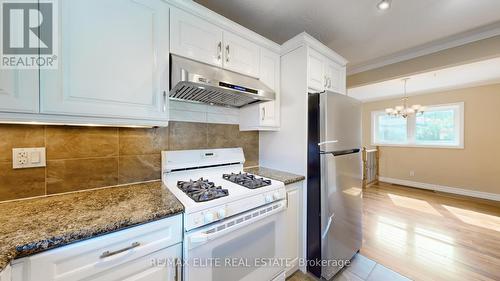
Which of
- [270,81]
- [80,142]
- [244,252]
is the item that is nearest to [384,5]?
[270,81]

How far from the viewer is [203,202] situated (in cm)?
107

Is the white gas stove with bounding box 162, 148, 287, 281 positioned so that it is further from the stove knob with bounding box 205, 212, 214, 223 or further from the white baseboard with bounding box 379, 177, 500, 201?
the white baseboard with bounding box 379, 177, 500, 201

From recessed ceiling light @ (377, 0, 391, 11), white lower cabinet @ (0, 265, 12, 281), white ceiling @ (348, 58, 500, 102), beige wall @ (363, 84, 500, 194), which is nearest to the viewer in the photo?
white lower cabinet @ (0, 265, 12, 281)

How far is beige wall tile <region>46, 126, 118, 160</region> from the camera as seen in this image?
114 centimetres

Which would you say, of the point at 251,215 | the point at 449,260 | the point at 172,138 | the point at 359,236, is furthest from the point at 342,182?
the point at 172,138

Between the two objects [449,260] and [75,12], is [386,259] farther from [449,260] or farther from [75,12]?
[75,12]

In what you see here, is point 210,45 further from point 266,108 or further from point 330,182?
point 330,182

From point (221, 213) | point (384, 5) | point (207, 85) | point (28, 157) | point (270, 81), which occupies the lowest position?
point (221, 213)

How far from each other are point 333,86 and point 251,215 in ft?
5.51

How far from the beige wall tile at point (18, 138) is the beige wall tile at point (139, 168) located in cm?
43

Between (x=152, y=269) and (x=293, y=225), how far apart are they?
1177mm

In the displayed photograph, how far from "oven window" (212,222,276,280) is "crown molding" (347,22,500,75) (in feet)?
9.01

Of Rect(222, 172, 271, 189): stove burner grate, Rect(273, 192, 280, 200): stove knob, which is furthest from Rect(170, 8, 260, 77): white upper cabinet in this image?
Rect(273, 192, 280, 200): stove knob

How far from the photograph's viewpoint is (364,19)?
1771 mm
